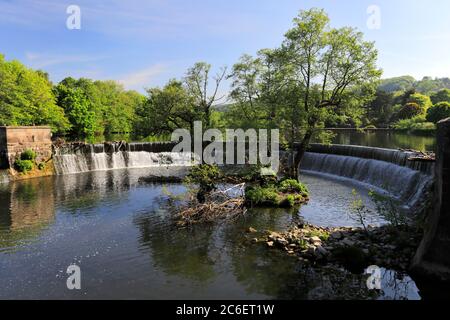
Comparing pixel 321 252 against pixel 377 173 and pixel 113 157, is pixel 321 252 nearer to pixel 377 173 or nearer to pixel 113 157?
pixel 377 173

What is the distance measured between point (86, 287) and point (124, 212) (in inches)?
334

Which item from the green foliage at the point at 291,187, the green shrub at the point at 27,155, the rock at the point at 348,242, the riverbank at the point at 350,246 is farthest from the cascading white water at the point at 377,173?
the green shrub at the point at 27,155

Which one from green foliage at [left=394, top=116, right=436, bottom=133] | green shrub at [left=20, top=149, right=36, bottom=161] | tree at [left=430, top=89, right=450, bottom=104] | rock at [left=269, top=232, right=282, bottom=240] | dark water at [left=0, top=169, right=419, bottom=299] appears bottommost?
dark water at [left=0, top=169, right=419, bottom=299]

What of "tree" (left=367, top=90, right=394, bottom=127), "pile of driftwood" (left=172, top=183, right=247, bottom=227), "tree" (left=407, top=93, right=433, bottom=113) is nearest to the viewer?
"pile of driftwood" (left=172, top=183, right=247, bottom=227)

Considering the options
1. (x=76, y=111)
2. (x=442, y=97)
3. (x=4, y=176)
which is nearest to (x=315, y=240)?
(x=4, y=176)

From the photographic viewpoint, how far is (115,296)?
9.94 metres

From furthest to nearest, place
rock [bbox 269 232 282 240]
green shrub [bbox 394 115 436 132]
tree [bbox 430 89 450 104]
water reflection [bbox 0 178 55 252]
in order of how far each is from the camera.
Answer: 1. tree [bbox 430 89 450 104]
2. green shrub [bbox 394 115 436 132]
3. water reflection [bbox 0 178 55 252]
4. rock [bbox 269 232 282 240]

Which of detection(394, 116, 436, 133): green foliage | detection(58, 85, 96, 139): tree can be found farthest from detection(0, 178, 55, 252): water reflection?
detection(394, 116, 436, 133): green foliage

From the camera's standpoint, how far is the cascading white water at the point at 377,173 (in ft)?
64.6

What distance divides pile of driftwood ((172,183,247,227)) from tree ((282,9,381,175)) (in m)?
6.65

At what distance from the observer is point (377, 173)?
24828mm

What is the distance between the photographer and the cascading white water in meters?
19.7

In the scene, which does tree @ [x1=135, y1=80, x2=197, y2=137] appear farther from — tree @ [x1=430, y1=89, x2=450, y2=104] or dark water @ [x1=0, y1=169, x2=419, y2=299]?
tree @ [x1=430, y1=89, x2=450, y2=104]

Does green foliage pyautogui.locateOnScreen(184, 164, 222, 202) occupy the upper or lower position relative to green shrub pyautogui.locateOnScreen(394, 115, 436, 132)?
lower
